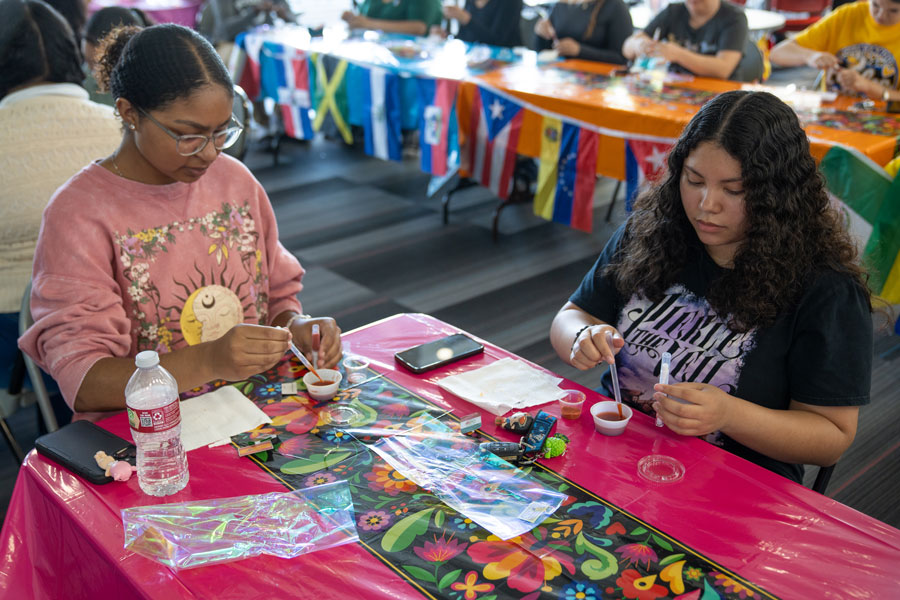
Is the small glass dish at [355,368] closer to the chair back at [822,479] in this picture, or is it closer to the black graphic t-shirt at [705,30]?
the chair back at [822,479]

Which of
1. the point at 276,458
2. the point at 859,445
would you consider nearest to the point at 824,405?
the point at 276,458

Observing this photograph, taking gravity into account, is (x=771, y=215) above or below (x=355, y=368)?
above

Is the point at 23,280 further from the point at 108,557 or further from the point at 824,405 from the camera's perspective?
the point at 824,405

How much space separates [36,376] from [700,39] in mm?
3197

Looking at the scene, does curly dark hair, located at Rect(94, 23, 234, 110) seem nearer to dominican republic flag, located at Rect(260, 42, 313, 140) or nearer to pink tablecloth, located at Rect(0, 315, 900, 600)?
pink tablecloth, located at Rect(0, 315, 900, 600)

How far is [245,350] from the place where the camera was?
1.31 m

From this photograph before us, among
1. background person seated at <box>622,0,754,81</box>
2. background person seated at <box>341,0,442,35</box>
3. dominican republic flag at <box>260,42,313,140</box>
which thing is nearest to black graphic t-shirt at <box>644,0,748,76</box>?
background person seated at <box>622,0,754,81</box>

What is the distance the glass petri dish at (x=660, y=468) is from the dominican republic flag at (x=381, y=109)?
10.4 ft

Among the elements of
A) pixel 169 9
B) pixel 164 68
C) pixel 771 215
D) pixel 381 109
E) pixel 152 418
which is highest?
pixel 164 68

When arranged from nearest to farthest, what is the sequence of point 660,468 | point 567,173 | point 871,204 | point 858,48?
point 660,468
point 871,204
point 858,48
point 567,173

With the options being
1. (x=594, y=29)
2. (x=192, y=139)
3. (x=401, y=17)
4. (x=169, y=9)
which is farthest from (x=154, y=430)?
(x=169, y=9)

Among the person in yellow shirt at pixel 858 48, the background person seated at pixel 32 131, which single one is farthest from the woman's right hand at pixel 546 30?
the background person seated at pixel 32 131

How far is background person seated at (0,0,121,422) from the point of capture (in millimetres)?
1906

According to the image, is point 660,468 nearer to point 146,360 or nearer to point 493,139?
point 146,360
